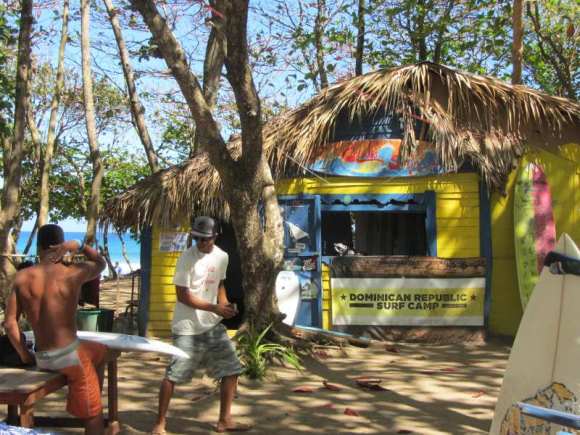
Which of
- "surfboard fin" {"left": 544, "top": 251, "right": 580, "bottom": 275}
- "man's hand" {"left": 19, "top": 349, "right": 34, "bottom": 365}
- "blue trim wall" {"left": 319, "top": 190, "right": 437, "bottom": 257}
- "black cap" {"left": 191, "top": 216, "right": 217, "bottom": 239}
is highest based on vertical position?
"blue trim wall" {"left": 319, "top": 190, "right": 437, "bottom": 257}

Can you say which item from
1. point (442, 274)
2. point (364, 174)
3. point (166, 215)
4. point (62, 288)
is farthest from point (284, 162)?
point (62, 288)

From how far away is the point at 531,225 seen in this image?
9094mm

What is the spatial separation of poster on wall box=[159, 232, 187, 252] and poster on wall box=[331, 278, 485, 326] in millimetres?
2311

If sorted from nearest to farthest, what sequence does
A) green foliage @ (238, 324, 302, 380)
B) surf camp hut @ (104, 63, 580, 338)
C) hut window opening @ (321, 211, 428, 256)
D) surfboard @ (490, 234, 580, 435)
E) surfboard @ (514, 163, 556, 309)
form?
surfboard @ (490, 234, 580, 435), green foliage @ (238, 324, 302, 380), surfboard @ (514, 163, 556, 309), surf camp hut @ (104, 63, 580, 338), hut window opening @ (321, 211, 428, 256)

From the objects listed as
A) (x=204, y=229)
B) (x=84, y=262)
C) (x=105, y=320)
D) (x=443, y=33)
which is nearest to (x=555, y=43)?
(x=443, y=33)

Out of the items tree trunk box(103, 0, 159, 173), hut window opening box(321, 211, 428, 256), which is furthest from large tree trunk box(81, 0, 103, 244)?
Answer: hut window opening box(321, 211, 428, 256)

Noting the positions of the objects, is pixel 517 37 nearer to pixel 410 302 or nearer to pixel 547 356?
pixel 410 302

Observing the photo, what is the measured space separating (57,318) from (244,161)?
3.41 meters

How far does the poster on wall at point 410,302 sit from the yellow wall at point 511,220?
0.28 metres

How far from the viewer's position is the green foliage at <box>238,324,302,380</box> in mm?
6898

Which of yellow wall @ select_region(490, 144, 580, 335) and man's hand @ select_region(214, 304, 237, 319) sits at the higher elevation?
yellow wall @ select_region(490, 144, 580, 335)

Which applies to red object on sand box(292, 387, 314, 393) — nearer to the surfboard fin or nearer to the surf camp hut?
the surf camp hut

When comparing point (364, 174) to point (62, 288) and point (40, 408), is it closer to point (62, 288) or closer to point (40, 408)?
point (40, 408)

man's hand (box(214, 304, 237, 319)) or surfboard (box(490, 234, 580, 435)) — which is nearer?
surfboard (box(490, 234, 580, 435))
